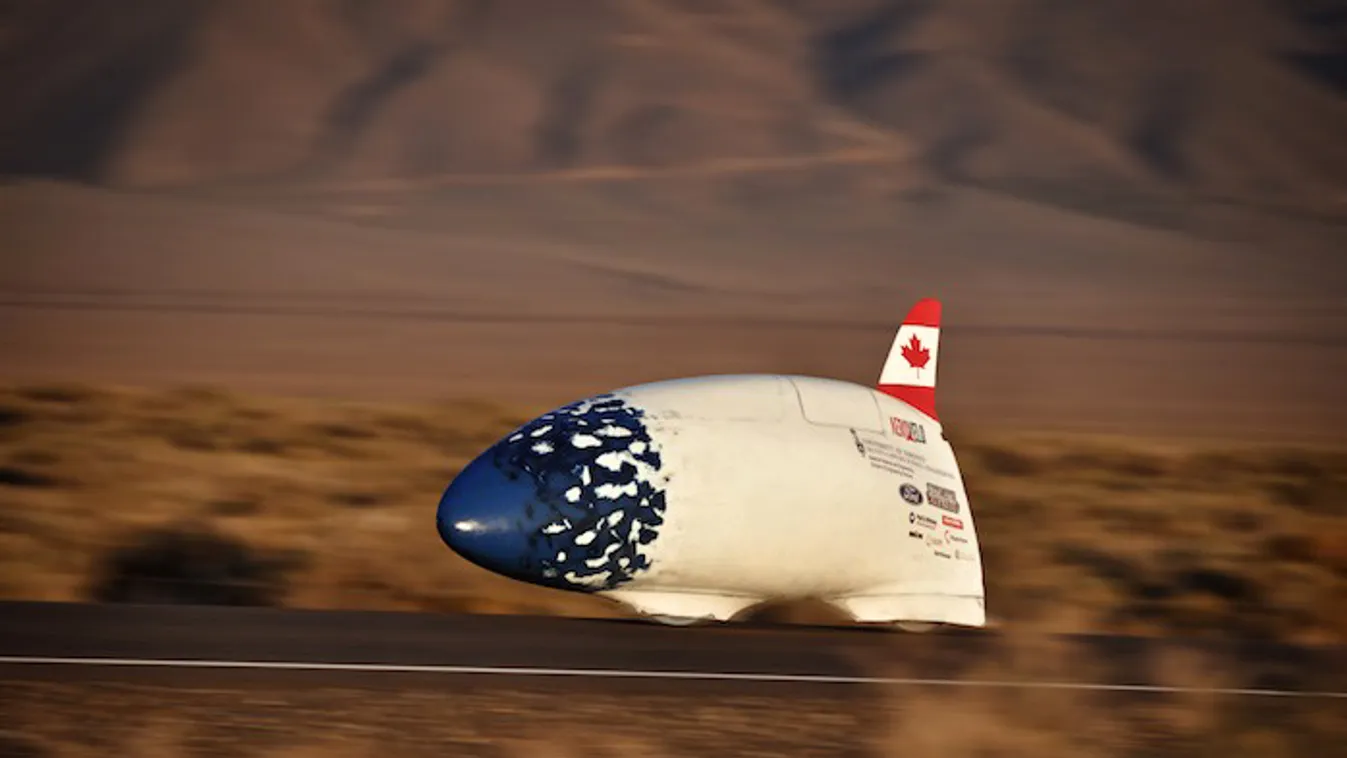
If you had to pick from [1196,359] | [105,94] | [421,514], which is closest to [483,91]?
[105,94]

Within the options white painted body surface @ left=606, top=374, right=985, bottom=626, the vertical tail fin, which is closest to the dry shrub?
the vertical tail fin

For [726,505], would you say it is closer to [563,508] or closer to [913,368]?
[563,508]

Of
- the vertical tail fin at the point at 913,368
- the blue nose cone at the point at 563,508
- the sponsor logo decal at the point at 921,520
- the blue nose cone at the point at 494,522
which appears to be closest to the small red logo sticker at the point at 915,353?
the vertical tail fin at the point at 913,368

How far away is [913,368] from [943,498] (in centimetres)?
118

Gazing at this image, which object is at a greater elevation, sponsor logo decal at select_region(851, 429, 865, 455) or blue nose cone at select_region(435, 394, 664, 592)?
sponsor logo decal at select_region(851, 429, 865, 455)

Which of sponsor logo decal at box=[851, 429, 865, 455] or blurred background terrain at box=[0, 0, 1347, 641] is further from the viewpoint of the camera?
blurred background terrain at box=[0, 0, 1347, 641]

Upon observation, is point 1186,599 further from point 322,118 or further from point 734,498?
point 322,118

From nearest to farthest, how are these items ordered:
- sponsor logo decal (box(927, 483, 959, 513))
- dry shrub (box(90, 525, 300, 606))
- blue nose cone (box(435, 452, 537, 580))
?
blue nose cone (box(435, 452, 537, 580)) < sponsor logo decal (box(927, 483, 959, 513)) < dry shrub (box(90, 525, 300, 606))

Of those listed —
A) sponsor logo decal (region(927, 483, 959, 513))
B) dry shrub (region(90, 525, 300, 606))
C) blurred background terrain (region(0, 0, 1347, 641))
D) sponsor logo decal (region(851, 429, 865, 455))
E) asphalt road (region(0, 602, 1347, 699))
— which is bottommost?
asphalt road (region(0, 602, 1347, 699))

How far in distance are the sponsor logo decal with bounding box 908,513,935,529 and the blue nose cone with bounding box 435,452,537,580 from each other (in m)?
2.37

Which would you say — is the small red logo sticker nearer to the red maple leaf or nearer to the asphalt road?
the red maple leaf

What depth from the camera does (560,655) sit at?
40.9 ft

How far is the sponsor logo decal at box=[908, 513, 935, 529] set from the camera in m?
13.3

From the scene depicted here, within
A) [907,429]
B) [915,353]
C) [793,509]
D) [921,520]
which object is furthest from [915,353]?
[793,509]
